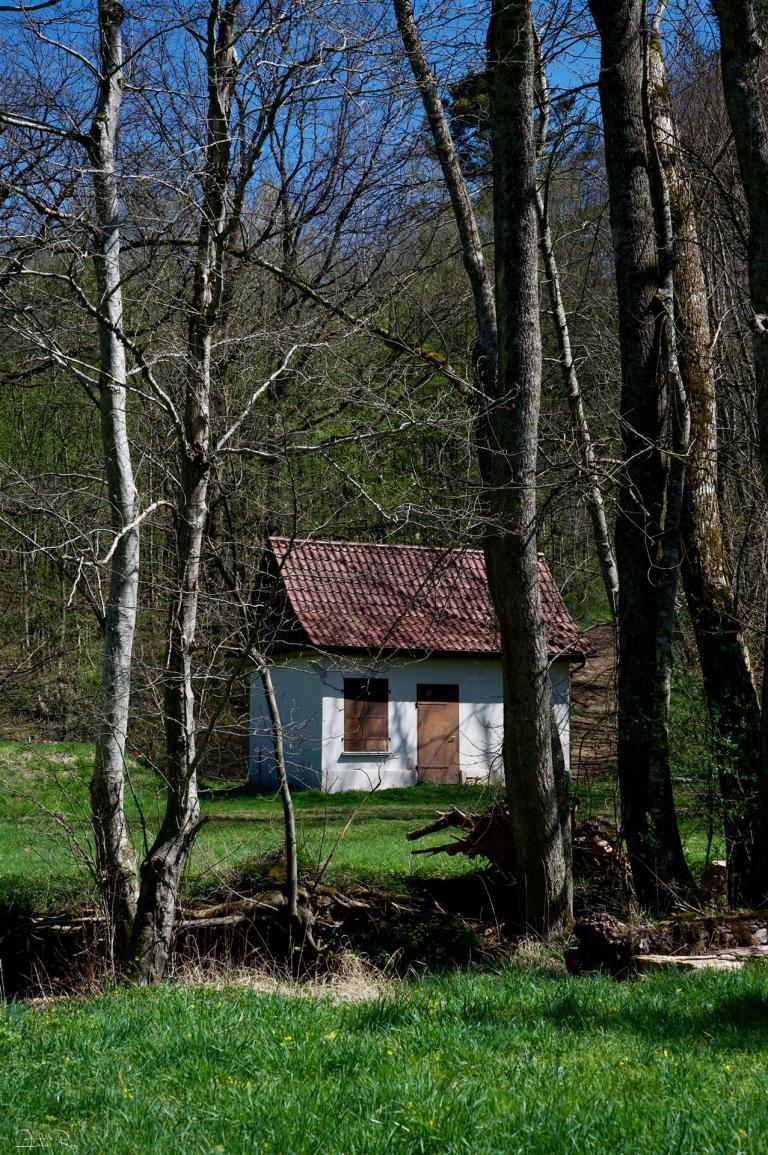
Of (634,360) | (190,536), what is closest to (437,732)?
(634,360)

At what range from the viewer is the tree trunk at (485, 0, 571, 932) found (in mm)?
10180

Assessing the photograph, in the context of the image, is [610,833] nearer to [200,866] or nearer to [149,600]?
A: [200,866]

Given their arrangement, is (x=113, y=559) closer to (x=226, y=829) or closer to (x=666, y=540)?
(x=666, y=540)

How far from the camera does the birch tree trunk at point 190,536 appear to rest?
8.78 metres

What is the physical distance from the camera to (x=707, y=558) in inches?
462

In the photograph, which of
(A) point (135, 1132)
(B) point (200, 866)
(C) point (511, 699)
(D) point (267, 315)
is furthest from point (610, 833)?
(A) point (135, 1132)

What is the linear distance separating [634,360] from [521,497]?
259 centimetres

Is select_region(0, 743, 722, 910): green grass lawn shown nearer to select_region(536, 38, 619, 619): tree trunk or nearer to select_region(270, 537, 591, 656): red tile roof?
select_region(536, 38, 619, 619): tree trunk

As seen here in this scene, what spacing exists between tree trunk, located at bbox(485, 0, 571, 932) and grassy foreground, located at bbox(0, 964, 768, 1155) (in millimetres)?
3628

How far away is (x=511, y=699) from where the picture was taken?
33.8 feet

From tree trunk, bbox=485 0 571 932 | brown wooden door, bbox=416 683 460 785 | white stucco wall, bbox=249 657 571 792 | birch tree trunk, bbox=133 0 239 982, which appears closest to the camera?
birch tree trunk, bbox=133 0 239 982

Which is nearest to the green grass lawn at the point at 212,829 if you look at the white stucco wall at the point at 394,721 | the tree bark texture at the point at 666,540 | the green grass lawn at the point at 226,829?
the green grass lawn at the point at 226,829

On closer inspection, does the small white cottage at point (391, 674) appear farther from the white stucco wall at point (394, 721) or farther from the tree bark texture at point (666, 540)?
the tree bark texture at point (666, 540)

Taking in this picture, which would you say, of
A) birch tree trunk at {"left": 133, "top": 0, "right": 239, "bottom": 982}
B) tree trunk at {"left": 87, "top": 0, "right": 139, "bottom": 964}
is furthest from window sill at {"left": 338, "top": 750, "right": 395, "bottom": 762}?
tree trunk at {"left": 87, "top": 0, "right": 139, "bottom": 964}
